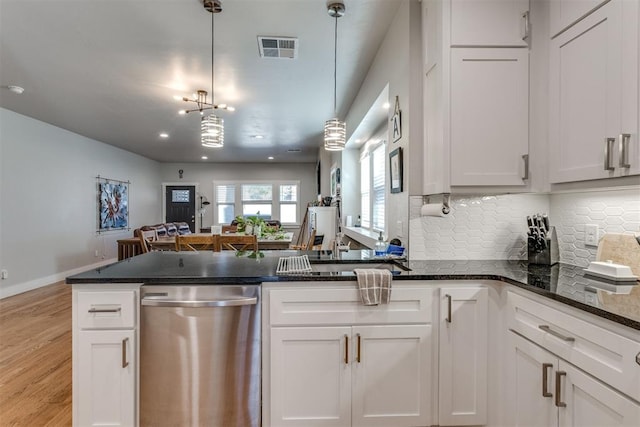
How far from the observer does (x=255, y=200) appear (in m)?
9.98

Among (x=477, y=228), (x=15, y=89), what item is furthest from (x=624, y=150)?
(x=15, y=89)

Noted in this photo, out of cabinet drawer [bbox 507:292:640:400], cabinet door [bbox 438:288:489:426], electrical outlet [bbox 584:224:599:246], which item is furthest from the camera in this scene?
electrical outlet [bbox 584:224:599:246]

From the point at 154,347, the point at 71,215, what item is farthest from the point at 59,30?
the point at 71,215

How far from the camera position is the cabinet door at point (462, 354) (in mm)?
1763

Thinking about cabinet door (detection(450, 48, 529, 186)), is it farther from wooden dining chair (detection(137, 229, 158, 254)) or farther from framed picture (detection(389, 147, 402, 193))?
wooden dining chair (detection(137, 229, 158, 254))

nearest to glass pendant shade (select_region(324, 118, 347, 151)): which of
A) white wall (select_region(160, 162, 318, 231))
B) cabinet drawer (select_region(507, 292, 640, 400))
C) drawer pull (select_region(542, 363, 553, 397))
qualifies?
cabinet drawer (select_region(507, 292, 640, 400))

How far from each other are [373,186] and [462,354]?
2.81 m

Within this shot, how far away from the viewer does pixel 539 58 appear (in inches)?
73.9

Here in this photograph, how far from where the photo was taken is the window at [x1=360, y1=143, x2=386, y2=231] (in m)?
4.02

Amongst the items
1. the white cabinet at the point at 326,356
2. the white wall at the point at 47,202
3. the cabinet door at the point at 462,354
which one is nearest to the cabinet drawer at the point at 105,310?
the white cabinet at the point at 326,356

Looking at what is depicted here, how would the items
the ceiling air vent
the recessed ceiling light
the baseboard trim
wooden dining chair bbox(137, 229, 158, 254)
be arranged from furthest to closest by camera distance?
the baseboard trim
wooden dining chair bbox(137, 229, 158, 254)
the recessed ceiling light
the ceiling air vent

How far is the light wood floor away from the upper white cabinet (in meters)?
2.75

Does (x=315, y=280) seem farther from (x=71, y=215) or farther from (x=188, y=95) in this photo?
(x=71, y=215)

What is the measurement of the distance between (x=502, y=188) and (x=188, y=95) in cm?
364
